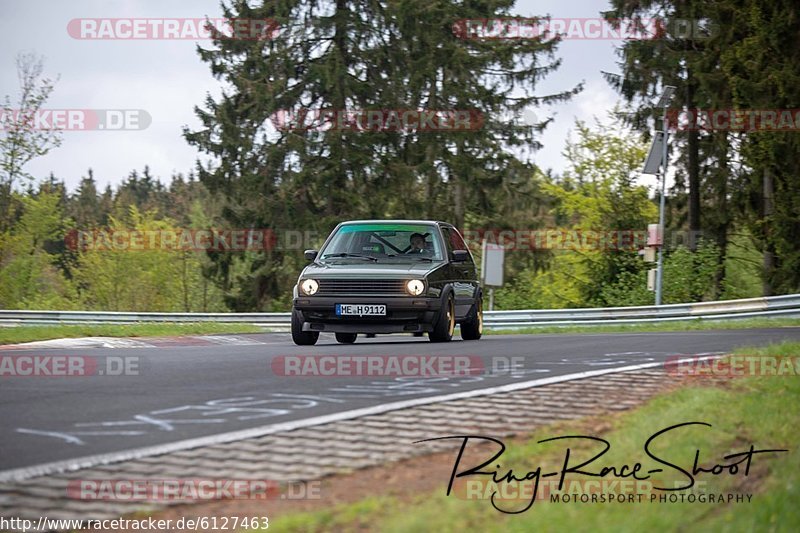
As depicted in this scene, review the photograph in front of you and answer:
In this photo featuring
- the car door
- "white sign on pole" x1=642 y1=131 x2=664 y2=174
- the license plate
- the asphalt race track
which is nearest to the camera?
the asphalt race track

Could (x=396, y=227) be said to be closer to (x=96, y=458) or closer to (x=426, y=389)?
(x=426, y=389)

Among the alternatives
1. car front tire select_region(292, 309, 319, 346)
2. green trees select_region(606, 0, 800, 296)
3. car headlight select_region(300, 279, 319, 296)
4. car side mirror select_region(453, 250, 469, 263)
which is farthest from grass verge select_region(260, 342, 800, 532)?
green trees select_region(606, 0, 800, 296)

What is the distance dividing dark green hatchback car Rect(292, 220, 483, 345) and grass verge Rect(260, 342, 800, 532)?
665 centimetres

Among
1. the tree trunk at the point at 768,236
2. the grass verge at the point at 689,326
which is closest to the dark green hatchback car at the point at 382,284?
the grass verge at the point at 689,326

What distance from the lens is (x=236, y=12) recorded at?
3850cm

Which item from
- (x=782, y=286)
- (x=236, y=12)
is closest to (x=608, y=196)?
(x=782, y=286)

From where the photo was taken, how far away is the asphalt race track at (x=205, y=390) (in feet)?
21.9

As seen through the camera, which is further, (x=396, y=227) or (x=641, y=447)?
(x=396, y=227)

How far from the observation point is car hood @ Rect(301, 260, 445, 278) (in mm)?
14797

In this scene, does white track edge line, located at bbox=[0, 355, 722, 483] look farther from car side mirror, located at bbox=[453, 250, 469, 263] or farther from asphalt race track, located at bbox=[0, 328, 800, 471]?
car side mirror, located at bbox=[453, 250, 469, 263]

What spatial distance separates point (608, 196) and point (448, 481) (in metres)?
36.2

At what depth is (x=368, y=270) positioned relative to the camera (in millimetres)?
14922

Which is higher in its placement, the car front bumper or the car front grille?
the car front grille

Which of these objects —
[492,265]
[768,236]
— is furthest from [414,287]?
[768,236]
